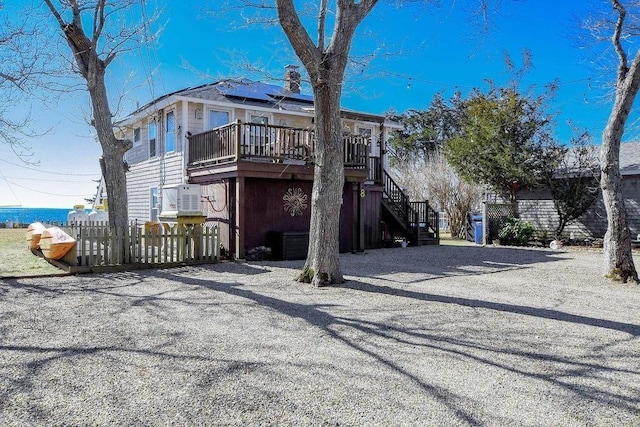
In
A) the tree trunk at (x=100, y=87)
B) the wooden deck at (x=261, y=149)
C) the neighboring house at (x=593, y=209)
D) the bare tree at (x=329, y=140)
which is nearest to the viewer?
the bare tree at (x=329, y=140)

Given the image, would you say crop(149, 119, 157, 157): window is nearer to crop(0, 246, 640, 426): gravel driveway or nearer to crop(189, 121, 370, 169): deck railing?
crop(189, 121, 370, 169): deck railing

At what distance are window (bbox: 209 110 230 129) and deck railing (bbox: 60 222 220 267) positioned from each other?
216 inches

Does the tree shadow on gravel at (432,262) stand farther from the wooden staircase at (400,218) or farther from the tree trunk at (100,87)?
the tree trunk at (100,87)

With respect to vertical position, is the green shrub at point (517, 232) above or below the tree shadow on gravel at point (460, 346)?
above

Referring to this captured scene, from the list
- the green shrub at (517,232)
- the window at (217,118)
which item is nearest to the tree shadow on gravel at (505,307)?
the window at (217,118)

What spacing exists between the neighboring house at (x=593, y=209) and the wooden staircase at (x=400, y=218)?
16.3 feet

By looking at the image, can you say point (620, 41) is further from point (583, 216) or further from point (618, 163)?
point (583, 216)

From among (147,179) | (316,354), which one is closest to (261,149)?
(147,179)

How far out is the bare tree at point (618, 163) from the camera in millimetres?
8758

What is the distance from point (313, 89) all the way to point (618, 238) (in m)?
6.44

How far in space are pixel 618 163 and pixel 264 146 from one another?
314 inches

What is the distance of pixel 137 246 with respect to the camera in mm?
9984

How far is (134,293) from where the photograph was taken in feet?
23.8

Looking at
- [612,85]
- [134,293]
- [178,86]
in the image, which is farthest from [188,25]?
[612,85]
